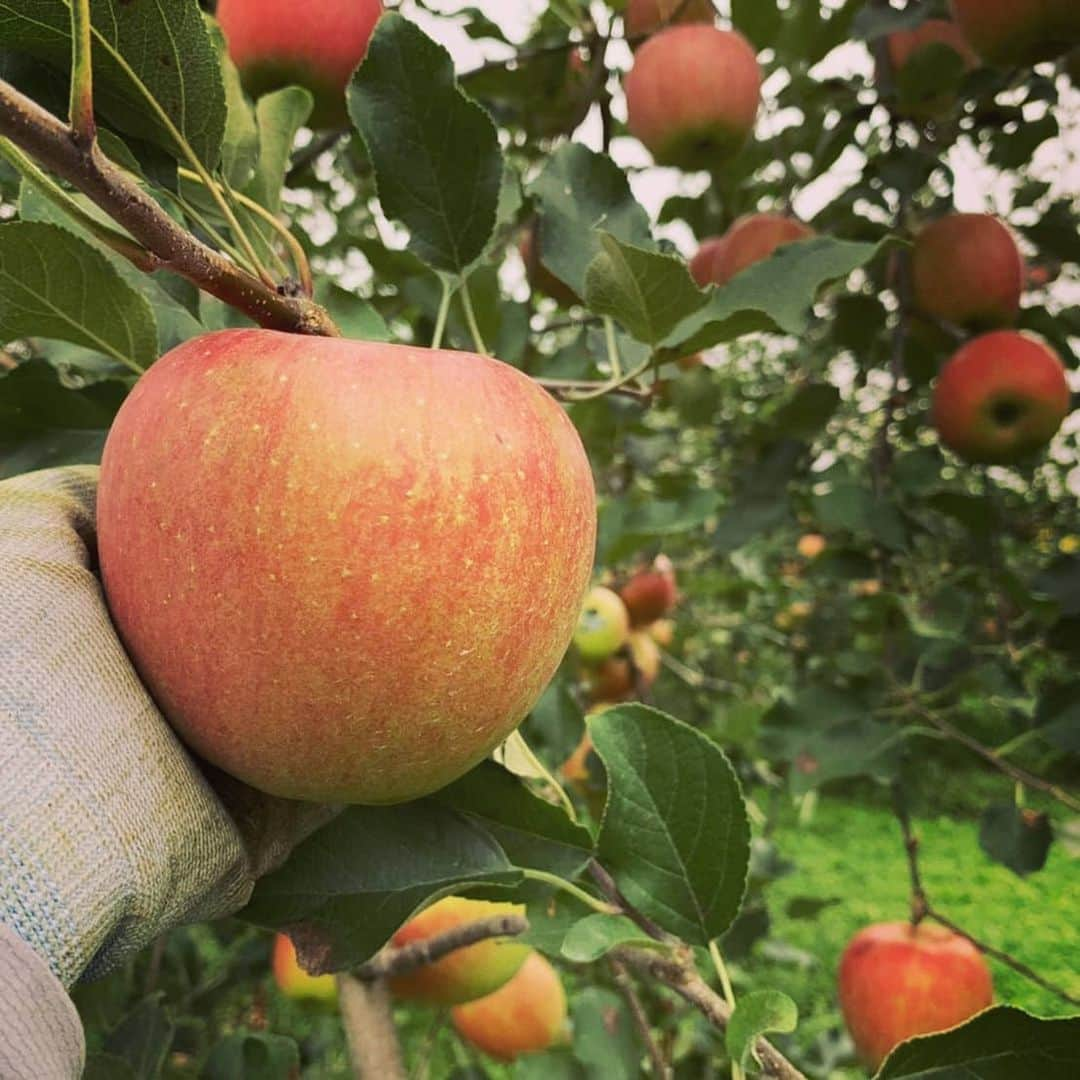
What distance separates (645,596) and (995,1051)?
1404 mm

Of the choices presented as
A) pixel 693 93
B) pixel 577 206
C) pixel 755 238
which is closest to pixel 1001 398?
pixel 755 238

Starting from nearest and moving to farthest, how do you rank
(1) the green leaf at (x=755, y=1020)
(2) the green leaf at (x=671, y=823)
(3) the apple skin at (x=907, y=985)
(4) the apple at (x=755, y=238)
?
(1) the green leaf at (x=755, y=1020), (2) the green leaf at (x=671, y=823), (3) the apple skin at (x=907, y=985), (4) the apple at (x=755, y=238)

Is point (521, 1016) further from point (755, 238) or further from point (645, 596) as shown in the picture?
point (755, 238)

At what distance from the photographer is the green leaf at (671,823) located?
25.0 inches

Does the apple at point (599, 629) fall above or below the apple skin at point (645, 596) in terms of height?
above

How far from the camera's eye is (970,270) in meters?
1.41

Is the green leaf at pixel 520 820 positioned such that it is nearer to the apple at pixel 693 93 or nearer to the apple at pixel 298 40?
the apple at pixel 298 40

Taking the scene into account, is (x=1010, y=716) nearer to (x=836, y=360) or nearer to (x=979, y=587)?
(x=979, y=587)

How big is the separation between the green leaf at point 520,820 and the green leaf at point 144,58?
41 centimetres

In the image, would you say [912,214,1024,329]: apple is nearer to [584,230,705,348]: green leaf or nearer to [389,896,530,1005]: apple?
[584,230,705,348]: green leaf

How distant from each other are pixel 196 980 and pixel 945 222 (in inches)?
65.3

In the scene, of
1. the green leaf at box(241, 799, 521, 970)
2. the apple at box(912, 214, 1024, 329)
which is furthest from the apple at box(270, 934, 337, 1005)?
the apple at box(912, 214, 1024, 329)

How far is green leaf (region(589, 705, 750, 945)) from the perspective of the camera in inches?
25.0

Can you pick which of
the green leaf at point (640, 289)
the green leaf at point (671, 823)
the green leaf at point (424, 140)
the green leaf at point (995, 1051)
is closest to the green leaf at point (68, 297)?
the green leaf at point (424, 140)
